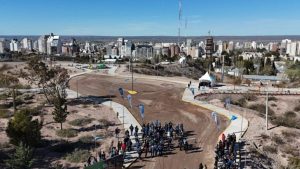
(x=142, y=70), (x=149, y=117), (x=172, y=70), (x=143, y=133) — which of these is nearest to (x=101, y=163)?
(x=143, y=133)

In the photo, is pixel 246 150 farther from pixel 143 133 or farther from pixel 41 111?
pixel 41 111

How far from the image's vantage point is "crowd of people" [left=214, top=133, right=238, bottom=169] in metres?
20.9

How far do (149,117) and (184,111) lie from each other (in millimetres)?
4397

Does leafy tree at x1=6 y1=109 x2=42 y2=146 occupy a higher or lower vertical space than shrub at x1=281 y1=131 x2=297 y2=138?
higher

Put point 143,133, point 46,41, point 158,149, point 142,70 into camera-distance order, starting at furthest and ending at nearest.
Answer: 1. point 46,41
2. point 142,70
3. point 143,133
4. point 158,149

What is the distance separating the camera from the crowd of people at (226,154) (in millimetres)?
20906

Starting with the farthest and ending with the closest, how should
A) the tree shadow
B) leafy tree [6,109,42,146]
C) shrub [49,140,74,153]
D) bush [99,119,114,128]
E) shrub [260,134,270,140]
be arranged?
the tree shadow → bush [99,119,114,128] → shrub [260,134,270,140] → shrub [49,140,74,153] → leafy tree [6,109,42,146]

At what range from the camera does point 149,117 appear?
34219 mm

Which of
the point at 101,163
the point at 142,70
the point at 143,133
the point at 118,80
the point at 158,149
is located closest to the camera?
the point at 101,163

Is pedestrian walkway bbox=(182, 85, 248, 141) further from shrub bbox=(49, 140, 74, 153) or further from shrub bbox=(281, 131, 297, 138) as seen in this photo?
shrub bbox=(49, 140, 74, 153)

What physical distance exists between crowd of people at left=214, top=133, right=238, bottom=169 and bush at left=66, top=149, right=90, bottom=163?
8767 mm

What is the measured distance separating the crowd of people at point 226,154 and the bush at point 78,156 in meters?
8.77

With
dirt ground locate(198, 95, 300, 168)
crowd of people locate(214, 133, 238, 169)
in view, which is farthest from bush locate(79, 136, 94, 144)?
dirt ground locate(198, 95, 300, 168)

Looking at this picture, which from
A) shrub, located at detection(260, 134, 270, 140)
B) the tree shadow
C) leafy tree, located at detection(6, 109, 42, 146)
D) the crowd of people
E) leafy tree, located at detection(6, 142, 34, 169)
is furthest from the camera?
the tree shadow
